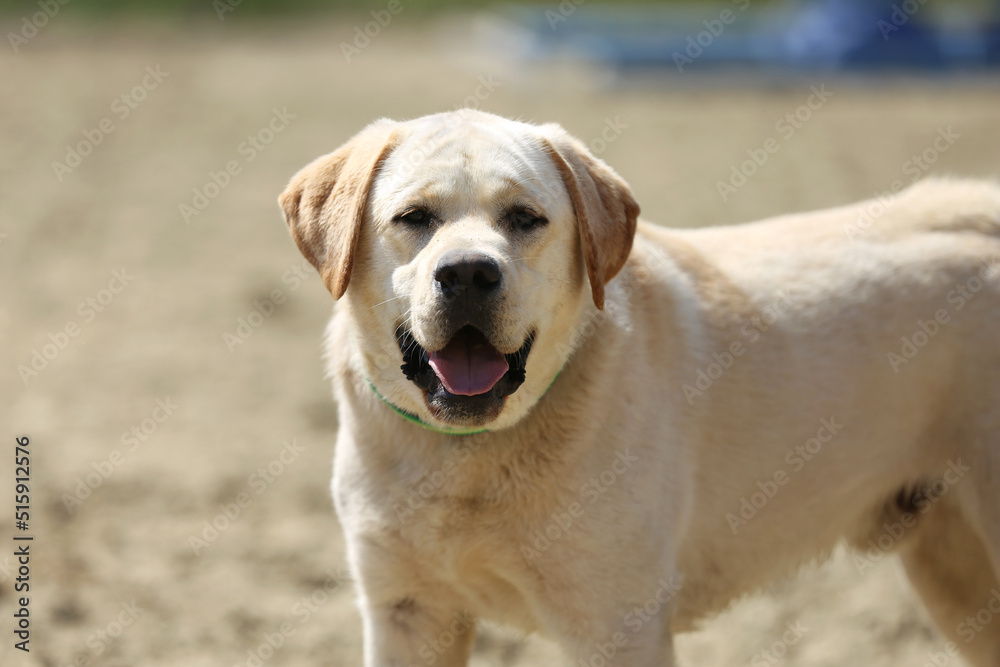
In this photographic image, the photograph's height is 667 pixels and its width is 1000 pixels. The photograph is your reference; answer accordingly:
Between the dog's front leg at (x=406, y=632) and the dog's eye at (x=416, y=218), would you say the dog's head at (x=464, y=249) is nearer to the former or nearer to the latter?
the dog's eye at (x=416, y=218)

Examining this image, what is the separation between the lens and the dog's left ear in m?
2.95

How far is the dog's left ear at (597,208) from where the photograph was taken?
2947 mm

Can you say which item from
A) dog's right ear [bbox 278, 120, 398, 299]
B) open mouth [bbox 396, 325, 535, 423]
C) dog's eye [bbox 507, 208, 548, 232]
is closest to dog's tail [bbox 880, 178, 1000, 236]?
dog's eye [bbox 507, 208, 548, 232]

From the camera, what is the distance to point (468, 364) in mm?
2840

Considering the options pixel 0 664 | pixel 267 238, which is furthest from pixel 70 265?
pixel 0 664

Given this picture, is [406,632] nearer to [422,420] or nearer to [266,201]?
[422,420]

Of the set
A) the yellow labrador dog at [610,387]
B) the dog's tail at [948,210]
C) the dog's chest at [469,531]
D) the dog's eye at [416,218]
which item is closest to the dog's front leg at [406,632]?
the yellow labrador dog at [610,387]

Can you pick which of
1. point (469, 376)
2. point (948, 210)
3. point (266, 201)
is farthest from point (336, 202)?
point (266, 201)

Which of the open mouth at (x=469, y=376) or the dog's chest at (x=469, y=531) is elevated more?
the open mouth at (x=469, y=376)

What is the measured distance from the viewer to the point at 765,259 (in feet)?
11.4

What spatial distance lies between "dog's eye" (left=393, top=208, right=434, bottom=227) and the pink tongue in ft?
1.05

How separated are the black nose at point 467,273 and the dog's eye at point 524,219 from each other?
0.25m

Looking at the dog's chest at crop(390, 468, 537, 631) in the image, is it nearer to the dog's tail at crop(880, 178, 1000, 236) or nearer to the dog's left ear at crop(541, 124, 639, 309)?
the dog's left ear at crop(541, 124, 639, 309)

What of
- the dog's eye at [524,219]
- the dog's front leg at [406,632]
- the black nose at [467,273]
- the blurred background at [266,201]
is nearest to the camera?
the black nose at [467,273]
